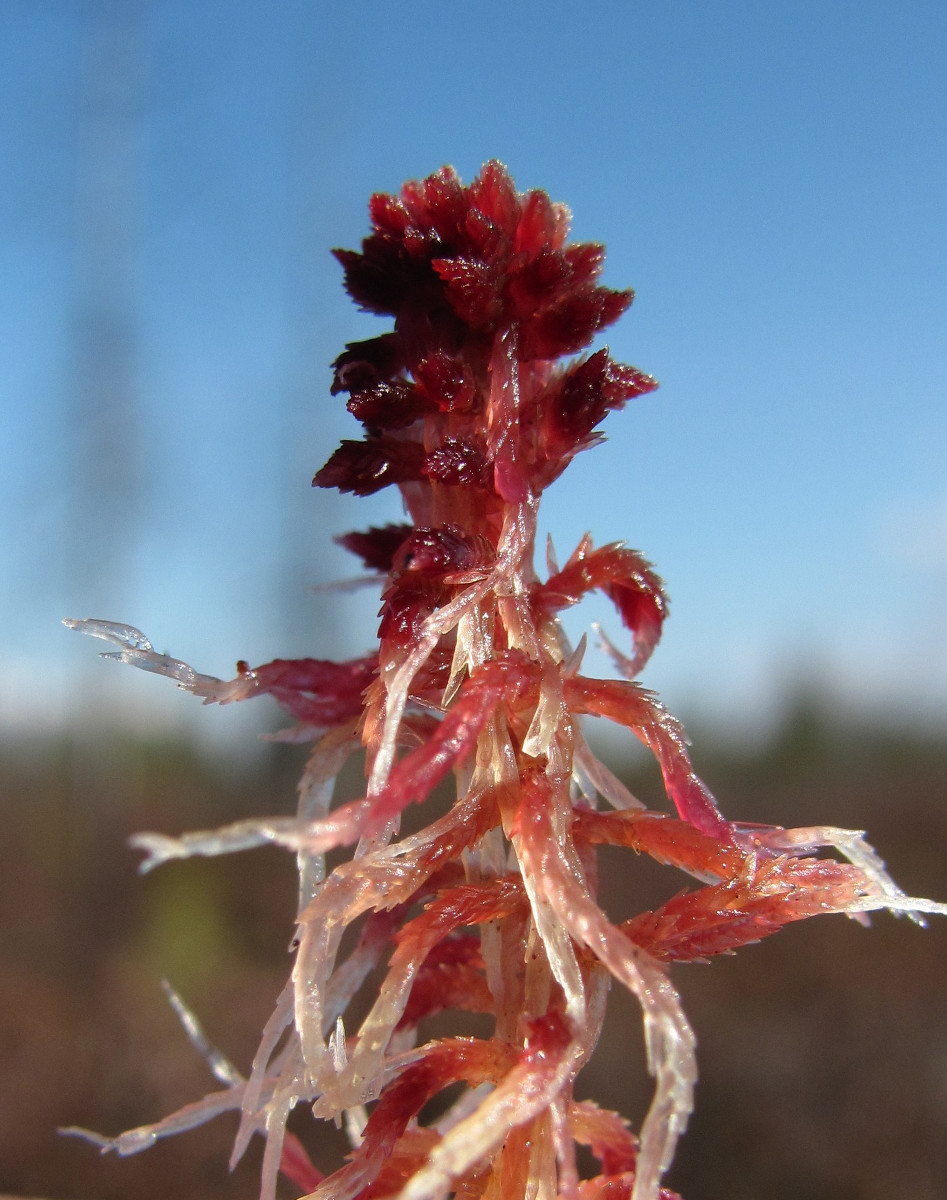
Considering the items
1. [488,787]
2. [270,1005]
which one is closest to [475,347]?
[488,787]

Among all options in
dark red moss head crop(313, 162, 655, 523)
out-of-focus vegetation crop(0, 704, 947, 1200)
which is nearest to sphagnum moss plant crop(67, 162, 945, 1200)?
dark red moss head crop(313, 162, 655, 523)

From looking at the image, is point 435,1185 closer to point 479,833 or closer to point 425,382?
point 479,833

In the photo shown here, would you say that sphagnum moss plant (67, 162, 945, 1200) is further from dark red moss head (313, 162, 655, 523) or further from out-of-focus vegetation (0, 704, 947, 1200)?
out-of-focus vegetation (0, 704, 947, 1200)

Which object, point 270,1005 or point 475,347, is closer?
point 475,347

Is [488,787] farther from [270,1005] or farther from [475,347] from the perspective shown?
[270,1005]

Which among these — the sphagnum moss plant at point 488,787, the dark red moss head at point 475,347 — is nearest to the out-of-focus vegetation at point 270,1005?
the sphagnum moss plant at point 488,787

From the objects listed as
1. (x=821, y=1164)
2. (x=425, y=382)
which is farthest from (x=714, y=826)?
(x=821, y=1164)
